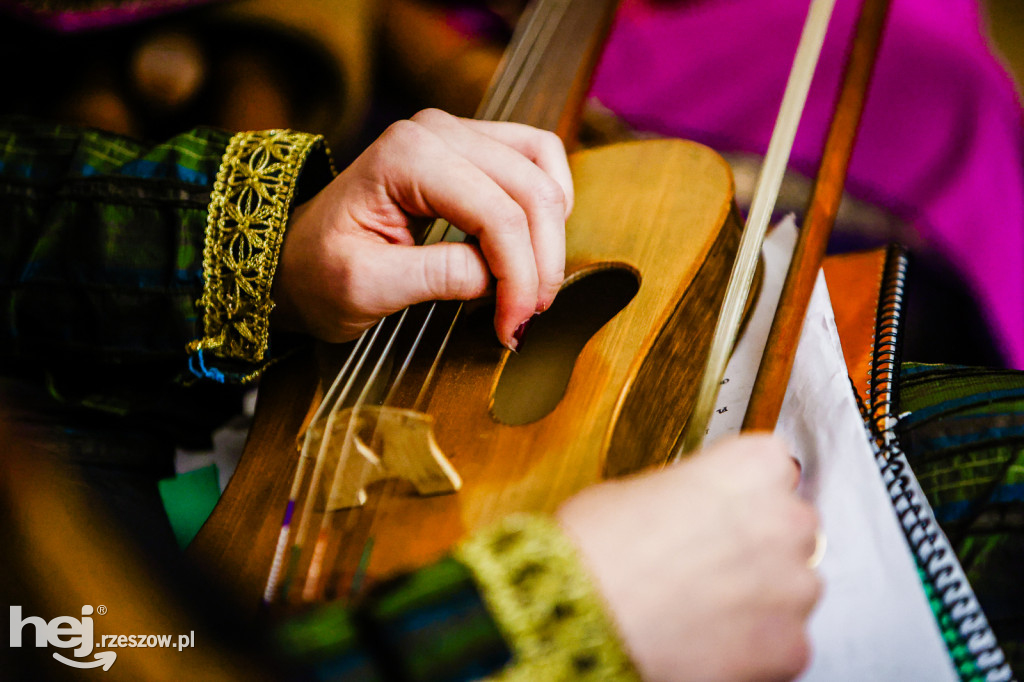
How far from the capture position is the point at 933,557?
347mm

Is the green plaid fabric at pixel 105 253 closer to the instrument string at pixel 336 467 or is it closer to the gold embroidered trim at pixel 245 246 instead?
the gold embroidered trim at pixel 245 246

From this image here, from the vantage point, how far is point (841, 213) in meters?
0.79

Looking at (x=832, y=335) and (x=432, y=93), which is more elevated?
(x=432, y=93)

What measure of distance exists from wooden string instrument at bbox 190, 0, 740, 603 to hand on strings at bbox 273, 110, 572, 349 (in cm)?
3

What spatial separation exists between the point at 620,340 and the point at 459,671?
0.20 meters

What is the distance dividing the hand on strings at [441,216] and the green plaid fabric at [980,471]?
0.27m

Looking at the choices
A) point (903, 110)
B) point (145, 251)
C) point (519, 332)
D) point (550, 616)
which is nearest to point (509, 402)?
point (519, 332)

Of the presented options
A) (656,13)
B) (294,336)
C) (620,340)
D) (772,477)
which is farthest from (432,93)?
(772,477)

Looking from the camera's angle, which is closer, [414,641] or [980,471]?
[414,641]

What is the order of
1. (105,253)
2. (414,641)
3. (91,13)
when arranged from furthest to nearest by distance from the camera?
1. (91,13)
2. (105,253)
3. (414,641)

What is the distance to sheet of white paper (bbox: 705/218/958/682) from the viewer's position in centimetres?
32

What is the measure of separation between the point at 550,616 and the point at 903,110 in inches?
32.2

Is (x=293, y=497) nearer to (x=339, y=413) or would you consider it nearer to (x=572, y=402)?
(x=339, y=413)

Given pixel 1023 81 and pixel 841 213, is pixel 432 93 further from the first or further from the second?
pixel 1023 81
